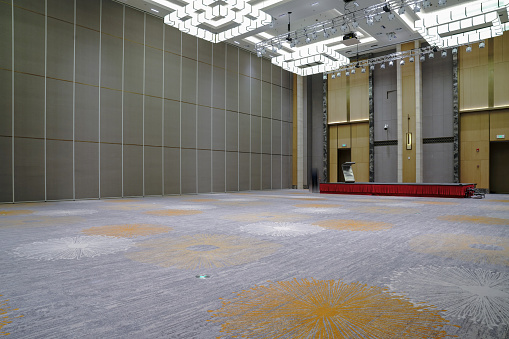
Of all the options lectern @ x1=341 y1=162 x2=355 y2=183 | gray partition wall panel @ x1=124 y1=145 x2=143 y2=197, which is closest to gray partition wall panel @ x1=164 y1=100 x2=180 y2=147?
gray partition wall panel @ x1=124 y1=145 x2=143 y2=197

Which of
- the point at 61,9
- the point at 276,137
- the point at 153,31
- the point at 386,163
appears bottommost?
the point at 386,163

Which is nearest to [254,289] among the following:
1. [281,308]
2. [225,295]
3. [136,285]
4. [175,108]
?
[225,295]

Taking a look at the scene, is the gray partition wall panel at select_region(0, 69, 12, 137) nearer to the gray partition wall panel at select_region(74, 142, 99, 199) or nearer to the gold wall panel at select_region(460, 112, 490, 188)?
the gray partition wall panel at select_region(74, 142, 99, 199)

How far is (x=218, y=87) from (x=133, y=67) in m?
4.83

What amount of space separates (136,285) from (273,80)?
1998 cm

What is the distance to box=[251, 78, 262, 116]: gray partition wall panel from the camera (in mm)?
20312

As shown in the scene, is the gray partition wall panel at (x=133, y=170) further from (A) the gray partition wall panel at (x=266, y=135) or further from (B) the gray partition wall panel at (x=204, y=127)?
(A) the gray partition wall panel at (x=266, y=135)

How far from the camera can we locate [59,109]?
41.8 ft

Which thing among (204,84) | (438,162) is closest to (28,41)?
(204,84)

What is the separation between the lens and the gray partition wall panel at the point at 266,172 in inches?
825

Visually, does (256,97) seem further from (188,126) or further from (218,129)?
(188,126)

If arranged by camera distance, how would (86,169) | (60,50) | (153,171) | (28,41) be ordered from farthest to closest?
(153,171)
(86,169)
(60,50)
(28,41)

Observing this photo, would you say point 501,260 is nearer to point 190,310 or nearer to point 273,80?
point 190,310

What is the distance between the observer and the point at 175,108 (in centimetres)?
1638
